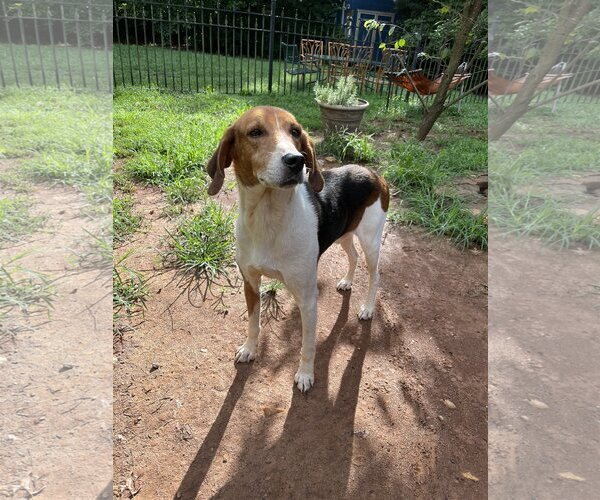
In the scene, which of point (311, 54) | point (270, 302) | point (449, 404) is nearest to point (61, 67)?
point (311, 54)

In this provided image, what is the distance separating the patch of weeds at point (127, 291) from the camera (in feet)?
10.1

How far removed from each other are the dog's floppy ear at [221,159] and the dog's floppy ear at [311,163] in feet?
1.34

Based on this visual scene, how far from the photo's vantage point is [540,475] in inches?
81.2

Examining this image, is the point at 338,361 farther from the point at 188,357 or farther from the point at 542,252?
the point at 542,252

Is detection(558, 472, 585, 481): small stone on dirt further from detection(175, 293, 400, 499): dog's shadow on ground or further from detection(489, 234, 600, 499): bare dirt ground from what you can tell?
detection(175, 293, 400, 499): dog's shadow on ground

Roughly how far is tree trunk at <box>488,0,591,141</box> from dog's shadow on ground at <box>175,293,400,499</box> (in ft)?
10.1

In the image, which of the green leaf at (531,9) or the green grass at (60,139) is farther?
the green grass at (60,139)

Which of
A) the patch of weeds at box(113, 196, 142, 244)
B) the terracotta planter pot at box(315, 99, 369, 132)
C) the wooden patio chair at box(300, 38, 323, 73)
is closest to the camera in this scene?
the patch of weeds at box(113, 196, 142, 244)

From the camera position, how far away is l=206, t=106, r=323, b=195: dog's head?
74.8 inches

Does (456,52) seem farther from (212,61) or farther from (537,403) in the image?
(212,61)

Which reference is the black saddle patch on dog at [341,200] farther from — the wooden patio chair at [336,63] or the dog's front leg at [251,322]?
the wooden patio chair at [336,63]

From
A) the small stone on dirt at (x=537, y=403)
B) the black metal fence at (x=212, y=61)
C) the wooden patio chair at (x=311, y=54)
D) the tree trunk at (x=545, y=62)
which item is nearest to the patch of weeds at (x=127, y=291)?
the small stone on dirt at (x=537, y=403)

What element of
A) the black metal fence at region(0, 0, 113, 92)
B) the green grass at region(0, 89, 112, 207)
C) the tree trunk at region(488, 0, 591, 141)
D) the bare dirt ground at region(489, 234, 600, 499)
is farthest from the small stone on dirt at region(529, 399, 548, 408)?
the black metal fence at region(0, 0, 113, 92)

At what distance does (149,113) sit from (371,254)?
6.18 m
